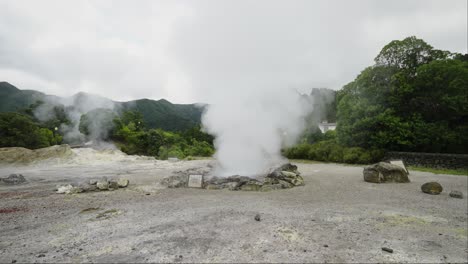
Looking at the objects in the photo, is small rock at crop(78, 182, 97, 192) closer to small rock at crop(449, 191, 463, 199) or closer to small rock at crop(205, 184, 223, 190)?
small rock at crop(205, 184, 223, 190)

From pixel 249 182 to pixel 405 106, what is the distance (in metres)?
15.7

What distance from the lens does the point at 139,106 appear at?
95.5 metres

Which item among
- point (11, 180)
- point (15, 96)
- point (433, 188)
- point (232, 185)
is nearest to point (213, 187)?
point (232, 185)

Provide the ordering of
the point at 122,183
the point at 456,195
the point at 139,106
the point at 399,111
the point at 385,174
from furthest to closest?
the point at 139,106
the point at 399,111
the point at 385,174
the point at 122,183
the point at 456,195

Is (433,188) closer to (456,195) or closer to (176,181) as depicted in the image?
(456,195)

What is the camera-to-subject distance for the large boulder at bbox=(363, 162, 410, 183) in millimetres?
10102

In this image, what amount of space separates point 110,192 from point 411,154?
19.3m

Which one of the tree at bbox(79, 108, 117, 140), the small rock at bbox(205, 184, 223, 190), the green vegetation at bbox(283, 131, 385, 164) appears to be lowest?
the small rock at bbox(205, 184, 223, 190)

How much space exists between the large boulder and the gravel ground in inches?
84.3

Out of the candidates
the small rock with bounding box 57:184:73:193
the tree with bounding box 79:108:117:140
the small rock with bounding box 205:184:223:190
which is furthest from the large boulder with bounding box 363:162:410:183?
the tree with bounding box 79:108:117:140

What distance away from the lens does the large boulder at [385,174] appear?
10102mm

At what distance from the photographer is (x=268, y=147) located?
13062 millimetres

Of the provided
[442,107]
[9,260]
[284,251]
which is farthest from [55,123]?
[442,107]

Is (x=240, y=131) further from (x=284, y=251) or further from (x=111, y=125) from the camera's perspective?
(x=111, y=125)
